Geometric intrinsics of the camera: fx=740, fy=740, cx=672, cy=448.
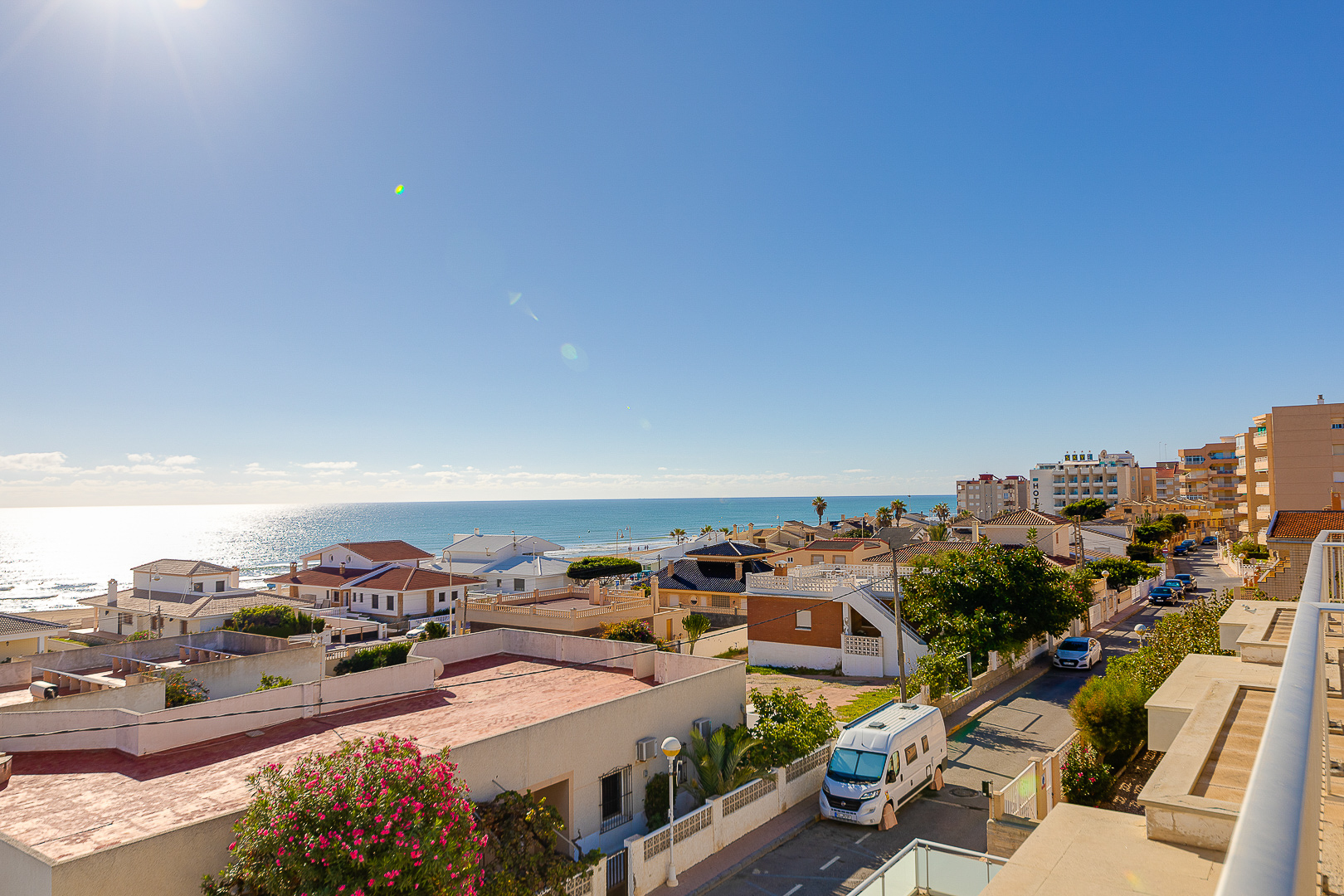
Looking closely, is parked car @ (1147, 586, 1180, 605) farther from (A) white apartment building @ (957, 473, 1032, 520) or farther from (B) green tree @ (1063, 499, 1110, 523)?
(A) white apartment building @ (957, 473, 1032, 520)

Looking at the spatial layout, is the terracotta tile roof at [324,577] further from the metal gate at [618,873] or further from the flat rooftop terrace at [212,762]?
the metal gate at [618,873]

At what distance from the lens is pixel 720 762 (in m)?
17.7

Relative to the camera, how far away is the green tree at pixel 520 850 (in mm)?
12141

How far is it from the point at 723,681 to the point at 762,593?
48.3 ft

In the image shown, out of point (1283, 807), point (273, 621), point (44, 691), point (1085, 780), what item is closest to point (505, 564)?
point (273, 621)

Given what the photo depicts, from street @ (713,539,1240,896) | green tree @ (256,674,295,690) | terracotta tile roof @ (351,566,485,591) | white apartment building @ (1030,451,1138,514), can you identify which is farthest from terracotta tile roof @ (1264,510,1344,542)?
white apartment building @ (1030,451,1138,514)

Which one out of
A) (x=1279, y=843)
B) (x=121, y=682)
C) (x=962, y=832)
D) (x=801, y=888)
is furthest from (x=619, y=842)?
(x=1279, y=843)

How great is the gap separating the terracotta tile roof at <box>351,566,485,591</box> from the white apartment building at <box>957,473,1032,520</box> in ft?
383

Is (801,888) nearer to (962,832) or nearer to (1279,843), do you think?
(962,832)

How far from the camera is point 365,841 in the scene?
30.7 feet

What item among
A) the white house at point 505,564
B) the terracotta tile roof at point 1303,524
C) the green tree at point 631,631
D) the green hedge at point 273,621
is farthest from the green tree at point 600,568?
the terracotta tile roof at point 1303,524

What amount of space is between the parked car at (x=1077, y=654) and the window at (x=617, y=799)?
23.5m

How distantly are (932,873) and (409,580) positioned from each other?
58960mm

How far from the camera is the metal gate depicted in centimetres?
1413
